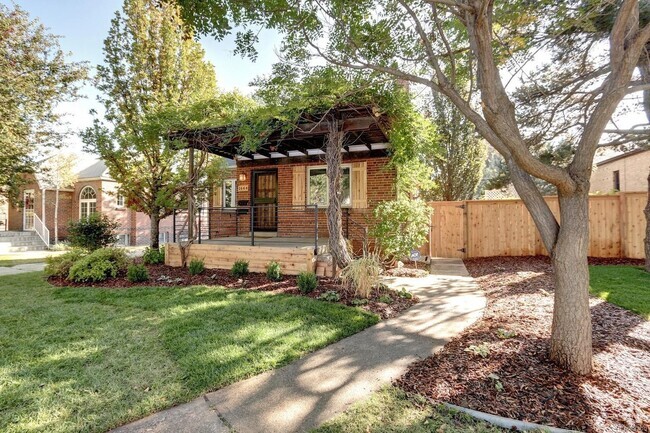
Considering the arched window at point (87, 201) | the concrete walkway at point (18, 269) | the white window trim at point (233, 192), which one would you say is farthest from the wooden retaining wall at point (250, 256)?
the arched window at point (87, 201)

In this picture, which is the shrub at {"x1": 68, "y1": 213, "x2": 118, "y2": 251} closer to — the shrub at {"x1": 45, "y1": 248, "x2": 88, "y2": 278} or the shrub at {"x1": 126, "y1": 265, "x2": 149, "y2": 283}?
the shrub at {"x1": 45, "y1": 248, "x2": 88, "y2": 278}

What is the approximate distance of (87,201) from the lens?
18.5 m

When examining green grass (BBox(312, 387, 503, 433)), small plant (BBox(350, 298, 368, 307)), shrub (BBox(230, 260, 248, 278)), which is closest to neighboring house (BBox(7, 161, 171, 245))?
shrub (BBox(230, 260, 248, 278))

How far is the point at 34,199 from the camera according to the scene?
19.5 metres

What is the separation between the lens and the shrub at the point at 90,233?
9562 millimetres

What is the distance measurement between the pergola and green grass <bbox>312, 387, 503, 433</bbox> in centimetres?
481

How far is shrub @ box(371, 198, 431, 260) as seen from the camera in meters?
7.57

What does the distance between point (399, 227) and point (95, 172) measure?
19.0 metres

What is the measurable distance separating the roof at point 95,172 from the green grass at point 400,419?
2023 cm

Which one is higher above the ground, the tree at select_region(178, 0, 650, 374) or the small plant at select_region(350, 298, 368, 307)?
the tree at select_region(178, 0, 650, 374)

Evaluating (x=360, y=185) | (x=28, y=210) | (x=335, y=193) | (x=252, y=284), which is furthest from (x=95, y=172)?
(x=335, y=193)

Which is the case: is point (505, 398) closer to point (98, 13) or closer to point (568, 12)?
point (568, 12)

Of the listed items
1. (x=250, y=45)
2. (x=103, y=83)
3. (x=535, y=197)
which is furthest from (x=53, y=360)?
(x=103, y=83)

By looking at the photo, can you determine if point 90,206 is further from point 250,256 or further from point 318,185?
point 250,256
